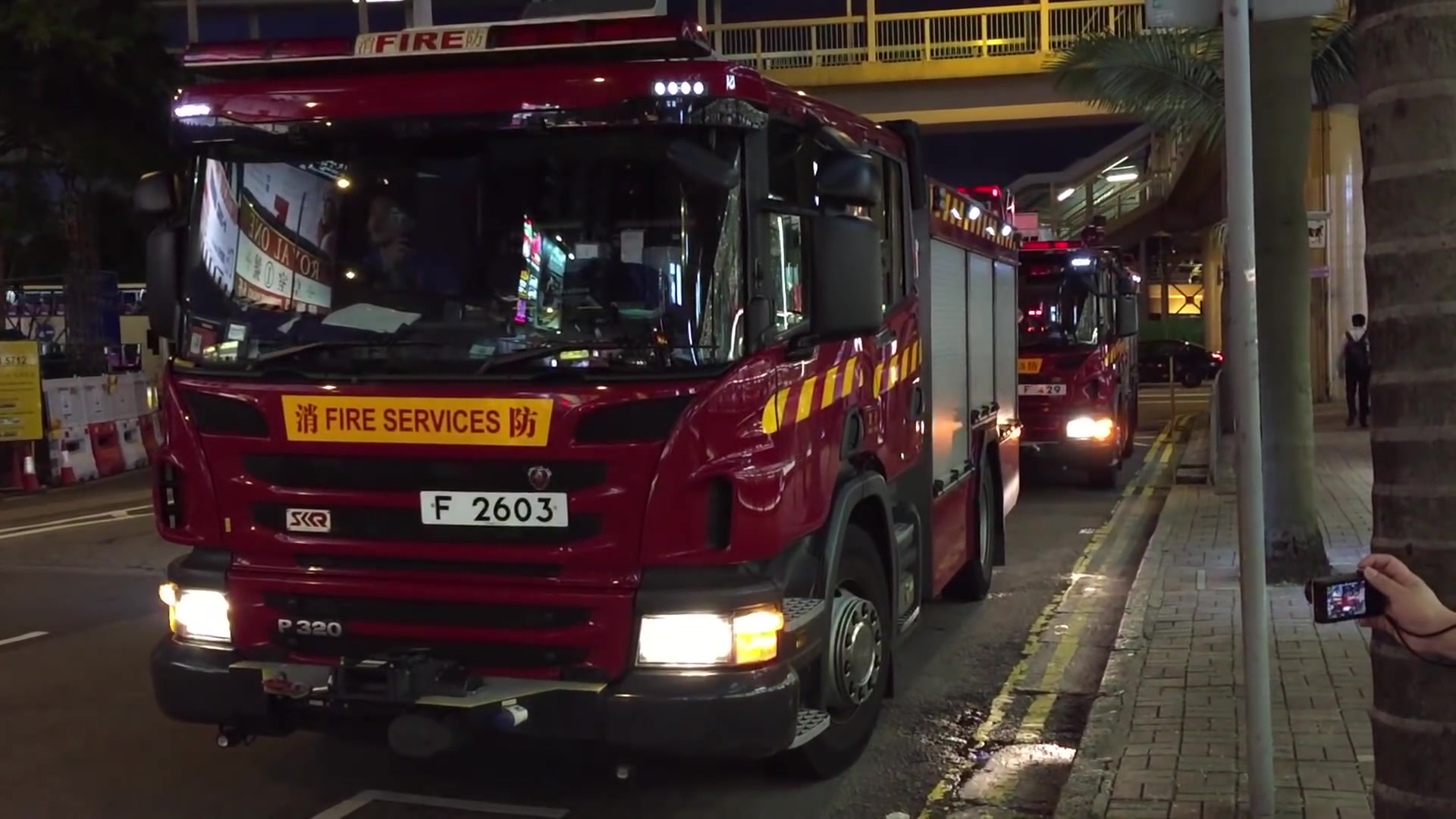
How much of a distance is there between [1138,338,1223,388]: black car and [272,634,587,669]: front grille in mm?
36332

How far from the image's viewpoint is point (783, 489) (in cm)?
471

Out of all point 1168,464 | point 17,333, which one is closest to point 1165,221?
point 1168,464

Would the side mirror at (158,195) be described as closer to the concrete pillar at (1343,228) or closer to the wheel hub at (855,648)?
the wheel hub at (855,648)

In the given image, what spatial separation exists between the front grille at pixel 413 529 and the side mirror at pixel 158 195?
132 cm

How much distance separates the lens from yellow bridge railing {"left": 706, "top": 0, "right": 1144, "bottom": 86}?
94.1 ft

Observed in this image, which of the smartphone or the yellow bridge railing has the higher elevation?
the yellow bridge railing

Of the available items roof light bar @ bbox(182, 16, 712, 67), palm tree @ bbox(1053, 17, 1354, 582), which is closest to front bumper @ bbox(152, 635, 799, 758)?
roof light bar @ bbox(182, 16, 712, 67)

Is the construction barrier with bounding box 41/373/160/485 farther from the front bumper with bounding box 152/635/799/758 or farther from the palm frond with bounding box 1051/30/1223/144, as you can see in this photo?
the front bumper with bounding box 152/635/799/758

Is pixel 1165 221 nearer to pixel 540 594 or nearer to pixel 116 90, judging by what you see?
pixel 116 90

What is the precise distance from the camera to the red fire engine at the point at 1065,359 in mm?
14492

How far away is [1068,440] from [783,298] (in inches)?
408

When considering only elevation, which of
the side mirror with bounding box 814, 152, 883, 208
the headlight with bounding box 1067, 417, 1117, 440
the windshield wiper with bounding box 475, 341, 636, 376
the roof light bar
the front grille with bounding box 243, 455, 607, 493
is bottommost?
the headlight with bounding box 1067, 417, 1117, 440

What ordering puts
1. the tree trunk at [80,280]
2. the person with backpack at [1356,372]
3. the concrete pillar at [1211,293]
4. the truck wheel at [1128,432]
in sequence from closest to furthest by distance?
the truck wheel at [1128,432]
the person with backpack at [1356,372]
the tree trunk at [80,280]
the concrete pillar at [1211,293]

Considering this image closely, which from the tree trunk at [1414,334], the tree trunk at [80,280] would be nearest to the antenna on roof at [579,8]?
the tree trunk at [1414,334]
